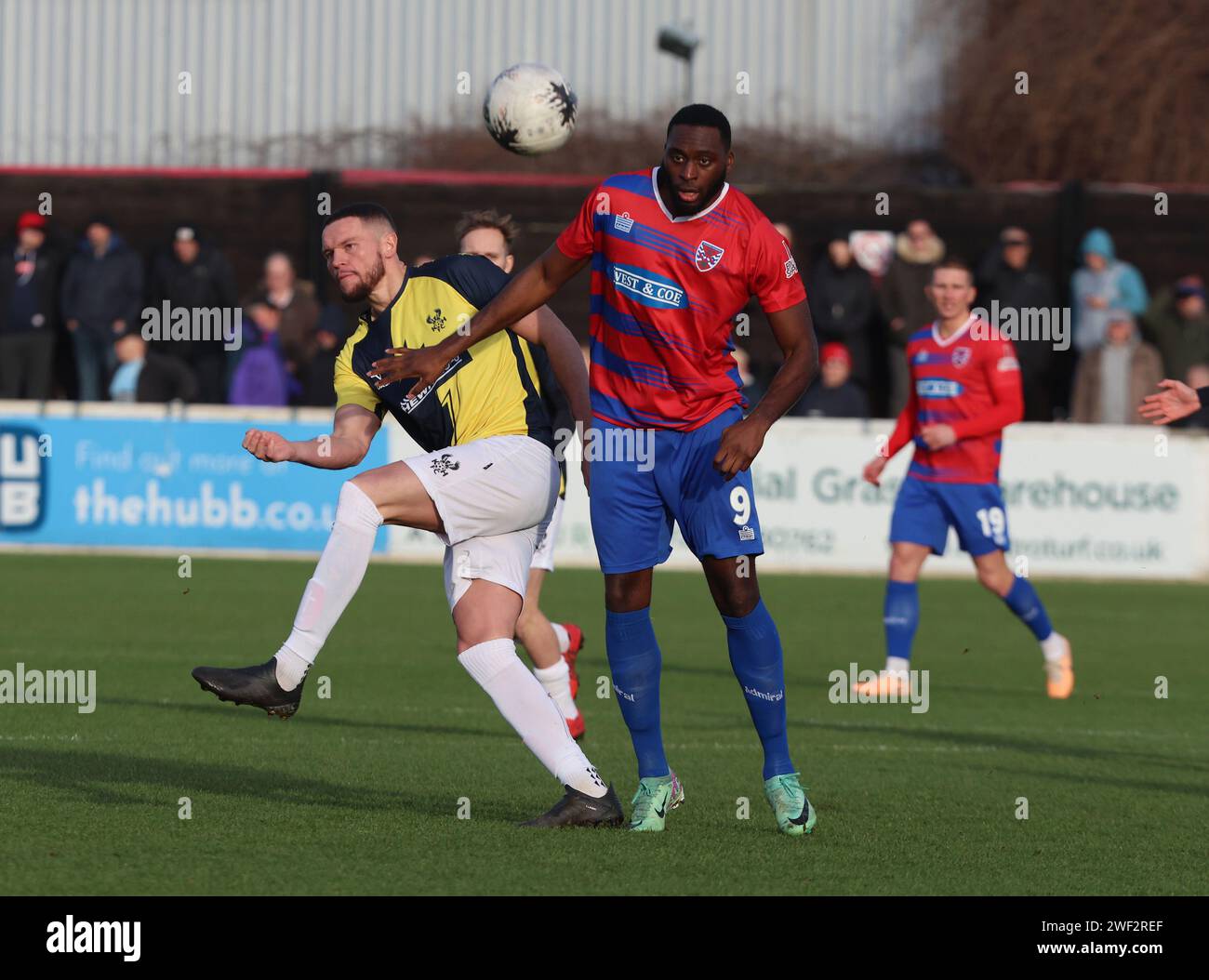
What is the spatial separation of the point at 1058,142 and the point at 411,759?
18948mm

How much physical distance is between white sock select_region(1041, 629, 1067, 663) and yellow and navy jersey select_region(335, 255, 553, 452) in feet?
17.8

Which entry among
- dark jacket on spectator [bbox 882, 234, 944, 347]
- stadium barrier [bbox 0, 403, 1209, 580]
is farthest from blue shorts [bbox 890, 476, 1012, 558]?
dark jacket on spectator [bbox 882, 234, 944, 347]

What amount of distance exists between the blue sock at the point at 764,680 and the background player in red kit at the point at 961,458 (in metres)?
4.78

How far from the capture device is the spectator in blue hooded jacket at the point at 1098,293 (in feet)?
65.9

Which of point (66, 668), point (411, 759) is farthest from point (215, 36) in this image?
point (411, 759)

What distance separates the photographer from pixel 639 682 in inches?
280

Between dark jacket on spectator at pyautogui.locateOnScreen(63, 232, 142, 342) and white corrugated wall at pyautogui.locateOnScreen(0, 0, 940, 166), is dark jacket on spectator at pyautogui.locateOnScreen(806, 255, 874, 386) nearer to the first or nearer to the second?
white corrugated wall at pyautogui.locateOnScreen(0, 0, 940, 166)

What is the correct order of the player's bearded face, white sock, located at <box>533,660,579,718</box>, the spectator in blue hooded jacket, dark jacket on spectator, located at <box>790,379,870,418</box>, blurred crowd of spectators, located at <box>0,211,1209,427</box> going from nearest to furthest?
the player's bearded face → white sock, located at <box>533,660,579,718</box> → dark jacket on spectator, located at <box>790,379,870,418</box> → blurred crowd of spectators, located at <box>0,211,1209,427</box> → the spectator in blue hooded jacket

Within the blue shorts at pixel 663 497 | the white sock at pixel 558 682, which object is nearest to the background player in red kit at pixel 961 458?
the white sock at pixel 558 682

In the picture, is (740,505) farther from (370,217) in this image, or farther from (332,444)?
(370,217)

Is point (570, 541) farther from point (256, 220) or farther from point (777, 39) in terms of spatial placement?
point (777, 39)

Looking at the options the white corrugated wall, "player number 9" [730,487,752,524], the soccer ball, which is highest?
the white corrugated wall

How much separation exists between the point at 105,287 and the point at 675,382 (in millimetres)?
13854

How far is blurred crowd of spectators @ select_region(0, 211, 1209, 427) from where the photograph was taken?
768 inches
